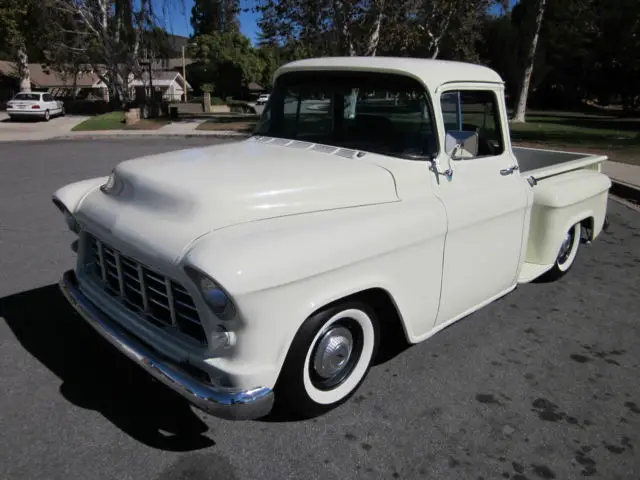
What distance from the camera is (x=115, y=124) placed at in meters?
23.6

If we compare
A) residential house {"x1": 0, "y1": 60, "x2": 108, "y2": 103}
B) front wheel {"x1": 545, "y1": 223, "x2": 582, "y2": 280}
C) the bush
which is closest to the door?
front wheel {"x1": 545, "y1": 223, "x2": 582, "y2": 280}

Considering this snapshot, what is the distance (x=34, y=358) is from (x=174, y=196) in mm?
1554

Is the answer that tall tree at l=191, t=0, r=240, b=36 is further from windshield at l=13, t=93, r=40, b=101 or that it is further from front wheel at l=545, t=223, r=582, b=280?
front wheel at l=545, t=223, r=582, b=280

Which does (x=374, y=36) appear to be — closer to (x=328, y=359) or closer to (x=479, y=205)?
(x=479, y=205)

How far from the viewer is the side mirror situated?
335 centimetres

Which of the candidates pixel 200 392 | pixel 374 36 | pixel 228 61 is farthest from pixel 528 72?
pixel 228 61

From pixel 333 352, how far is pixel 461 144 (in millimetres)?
1621

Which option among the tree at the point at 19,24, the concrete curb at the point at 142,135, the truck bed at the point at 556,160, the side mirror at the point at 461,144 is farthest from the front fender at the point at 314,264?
the tree at the point at 19,24

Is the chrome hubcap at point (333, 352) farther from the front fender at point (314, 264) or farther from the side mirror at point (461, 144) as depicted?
the side mirror at point (461, 144)

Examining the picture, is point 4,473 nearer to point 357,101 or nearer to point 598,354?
point 357,101

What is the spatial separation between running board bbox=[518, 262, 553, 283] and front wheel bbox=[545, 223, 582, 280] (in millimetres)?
663

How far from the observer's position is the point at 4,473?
2412 mm

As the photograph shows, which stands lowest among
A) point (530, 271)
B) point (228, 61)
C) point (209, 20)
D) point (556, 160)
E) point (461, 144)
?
point (530, 271)

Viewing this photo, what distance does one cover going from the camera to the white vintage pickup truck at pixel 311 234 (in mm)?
2367
